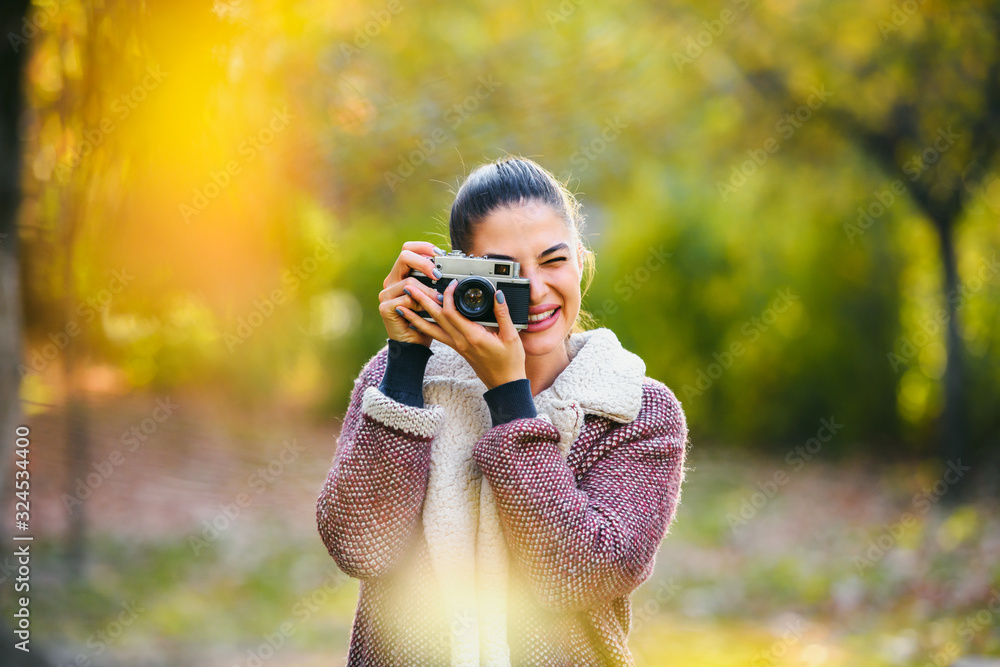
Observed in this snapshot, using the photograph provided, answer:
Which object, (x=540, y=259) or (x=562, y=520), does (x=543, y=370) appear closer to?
(x=540, y=259)

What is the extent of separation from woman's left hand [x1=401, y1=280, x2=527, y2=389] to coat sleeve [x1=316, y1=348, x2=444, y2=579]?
14cm

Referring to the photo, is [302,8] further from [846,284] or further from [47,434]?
[846,284]

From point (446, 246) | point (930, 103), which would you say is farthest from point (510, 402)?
point (930, 103)

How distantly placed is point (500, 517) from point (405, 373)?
317mm

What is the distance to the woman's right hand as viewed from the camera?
5.17ft

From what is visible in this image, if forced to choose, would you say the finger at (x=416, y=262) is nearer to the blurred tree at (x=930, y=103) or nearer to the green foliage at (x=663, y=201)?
the green foliage at (x=663, y=201)

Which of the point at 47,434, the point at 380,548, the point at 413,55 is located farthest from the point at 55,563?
the point at 413,55

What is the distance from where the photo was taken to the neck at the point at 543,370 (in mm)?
1762

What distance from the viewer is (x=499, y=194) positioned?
169 centimetres

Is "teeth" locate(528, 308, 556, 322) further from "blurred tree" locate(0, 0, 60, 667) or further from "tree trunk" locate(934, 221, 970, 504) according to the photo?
"tree trunk" locate(934, 221, 970, 504)

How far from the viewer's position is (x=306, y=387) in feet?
28.2

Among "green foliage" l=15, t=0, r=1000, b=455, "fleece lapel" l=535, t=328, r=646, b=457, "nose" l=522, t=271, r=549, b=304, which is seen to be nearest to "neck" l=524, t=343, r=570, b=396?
"fleece lapel" l=535, t=328, r=646, b=457

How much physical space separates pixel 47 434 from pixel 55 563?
1262 millimetres

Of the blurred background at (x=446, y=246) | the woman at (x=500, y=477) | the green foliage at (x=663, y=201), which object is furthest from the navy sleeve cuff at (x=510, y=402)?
the green foliage at (x=663, y=201)
